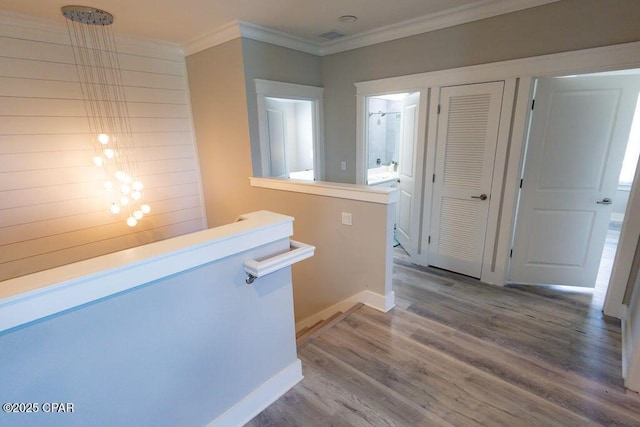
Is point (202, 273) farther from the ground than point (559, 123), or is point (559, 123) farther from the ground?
point (559, 123)

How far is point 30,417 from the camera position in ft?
3.13

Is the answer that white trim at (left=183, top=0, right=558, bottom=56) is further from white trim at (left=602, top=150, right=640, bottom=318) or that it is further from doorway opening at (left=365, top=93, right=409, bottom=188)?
white trim at (left=602, top=150, right=640, bottom=318)

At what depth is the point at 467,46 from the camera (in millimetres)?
2840

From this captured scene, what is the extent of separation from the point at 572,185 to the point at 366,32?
8.34 feet

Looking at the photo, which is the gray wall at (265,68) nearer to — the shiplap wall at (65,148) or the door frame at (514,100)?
the door frame at (514,100)

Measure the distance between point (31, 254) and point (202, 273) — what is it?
2.83 meters

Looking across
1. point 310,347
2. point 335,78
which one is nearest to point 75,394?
point 310,347

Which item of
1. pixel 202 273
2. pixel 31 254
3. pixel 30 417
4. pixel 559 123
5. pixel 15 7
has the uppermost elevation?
pixel 15 7

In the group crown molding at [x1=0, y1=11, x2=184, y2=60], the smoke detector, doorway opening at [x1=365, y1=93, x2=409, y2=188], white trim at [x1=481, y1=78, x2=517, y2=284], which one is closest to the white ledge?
white trim at [x1=481, y1=78, x2=517, y2=284]

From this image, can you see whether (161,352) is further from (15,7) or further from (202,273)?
(15,7)

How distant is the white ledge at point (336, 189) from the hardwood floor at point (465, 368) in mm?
956

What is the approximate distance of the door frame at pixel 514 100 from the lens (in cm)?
228

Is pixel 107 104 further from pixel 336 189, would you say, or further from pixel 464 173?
pixel 464 173

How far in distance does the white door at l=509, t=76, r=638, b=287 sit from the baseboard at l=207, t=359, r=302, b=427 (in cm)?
242
